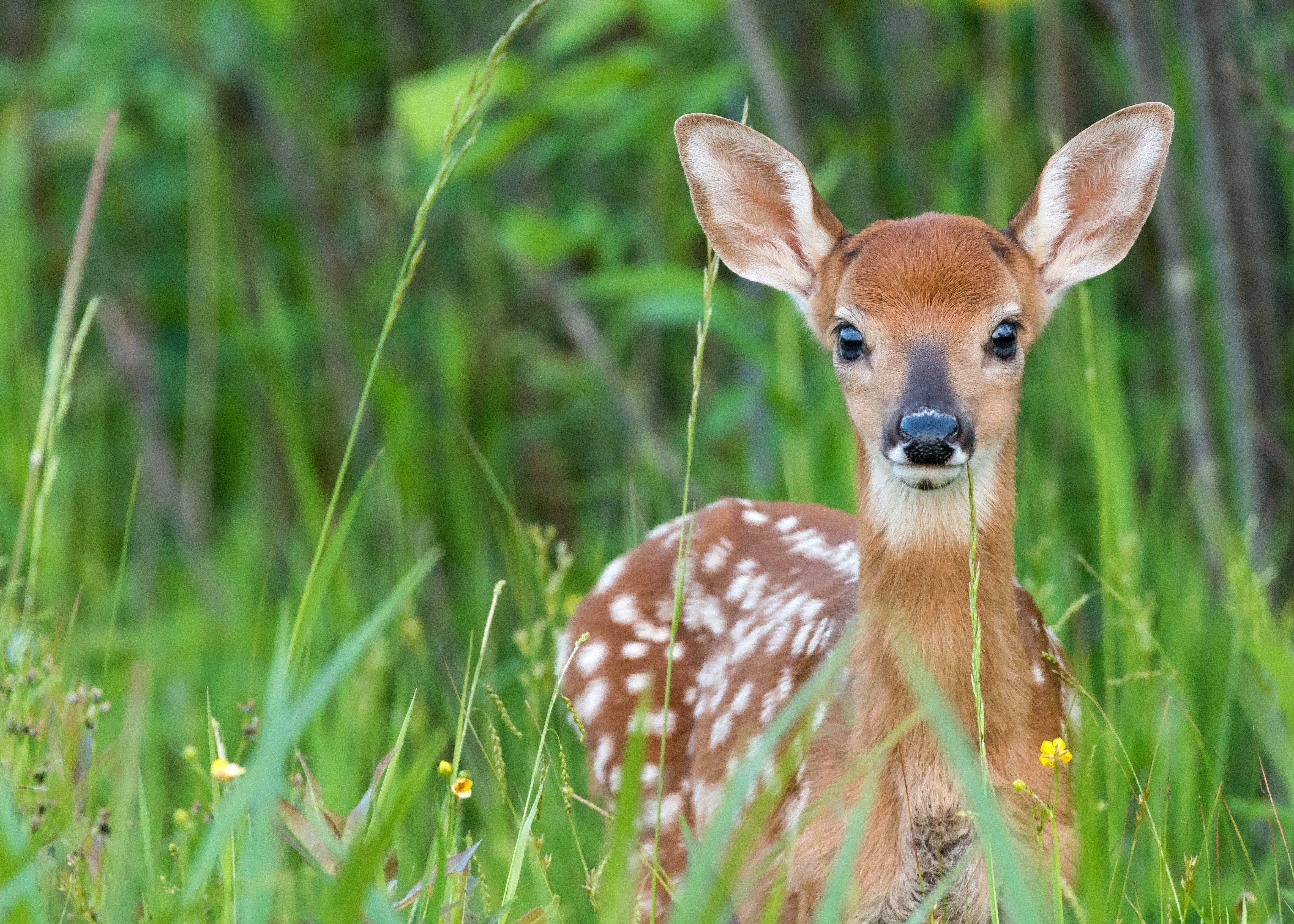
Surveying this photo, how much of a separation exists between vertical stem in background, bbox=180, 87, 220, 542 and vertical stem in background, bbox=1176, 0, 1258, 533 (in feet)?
9.71

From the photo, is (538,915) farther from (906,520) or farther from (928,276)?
(928,276)

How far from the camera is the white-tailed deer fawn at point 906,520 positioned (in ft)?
7.28

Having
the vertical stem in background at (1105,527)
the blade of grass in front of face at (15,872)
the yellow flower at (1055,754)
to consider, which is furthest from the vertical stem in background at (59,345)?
the vertical stem in background at (1105,527)

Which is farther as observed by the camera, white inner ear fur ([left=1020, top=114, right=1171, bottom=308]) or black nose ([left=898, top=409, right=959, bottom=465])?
white inner ear fur ([left=1020, top=114, right=1171, bottom=308])

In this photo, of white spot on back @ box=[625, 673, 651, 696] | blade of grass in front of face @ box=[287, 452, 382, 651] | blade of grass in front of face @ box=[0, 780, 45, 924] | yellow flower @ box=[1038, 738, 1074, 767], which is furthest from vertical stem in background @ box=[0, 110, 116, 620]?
yellow flower @ box=[1038, 738, 1074, 767]

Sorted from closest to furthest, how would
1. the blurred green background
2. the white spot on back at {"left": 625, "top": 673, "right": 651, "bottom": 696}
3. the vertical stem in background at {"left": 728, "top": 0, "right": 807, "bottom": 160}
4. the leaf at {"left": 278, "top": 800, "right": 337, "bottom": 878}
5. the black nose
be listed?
1. the leaf at {"left": 278, "top": 800, "right": 337, "bottom": 878}
2. the black nose
3. the blurred green background
4. the white spot on back at {"left": 625, "top": 673, "right": 651, "bottom": 696}
5. the vertical stem in background at {"left": 728, "top": 0, "right": 807, "bottom": 160}

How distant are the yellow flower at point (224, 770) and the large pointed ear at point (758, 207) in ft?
4.16

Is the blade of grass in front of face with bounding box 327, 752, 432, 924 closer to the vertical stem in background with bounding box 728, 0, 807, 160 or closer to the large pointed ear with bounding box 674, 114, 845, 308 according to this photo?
the large pointed ear with bounding box 674, 114, 845, 308

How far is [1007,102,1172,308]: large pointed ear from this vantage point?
254 cm

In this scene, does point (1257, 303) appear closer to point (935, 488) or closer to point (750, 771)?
point (935, 488)

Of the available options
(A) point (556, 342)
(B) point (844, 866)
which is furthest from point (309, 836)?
(A) point (556, 342)

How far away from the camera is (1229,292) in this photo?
3.62 metres

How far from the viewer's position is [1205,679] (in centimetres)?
314

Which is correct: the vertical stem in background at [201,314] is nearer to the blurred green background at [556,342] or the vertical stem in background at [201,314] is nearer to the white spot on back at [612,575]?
the blurred green background at [556,342]
